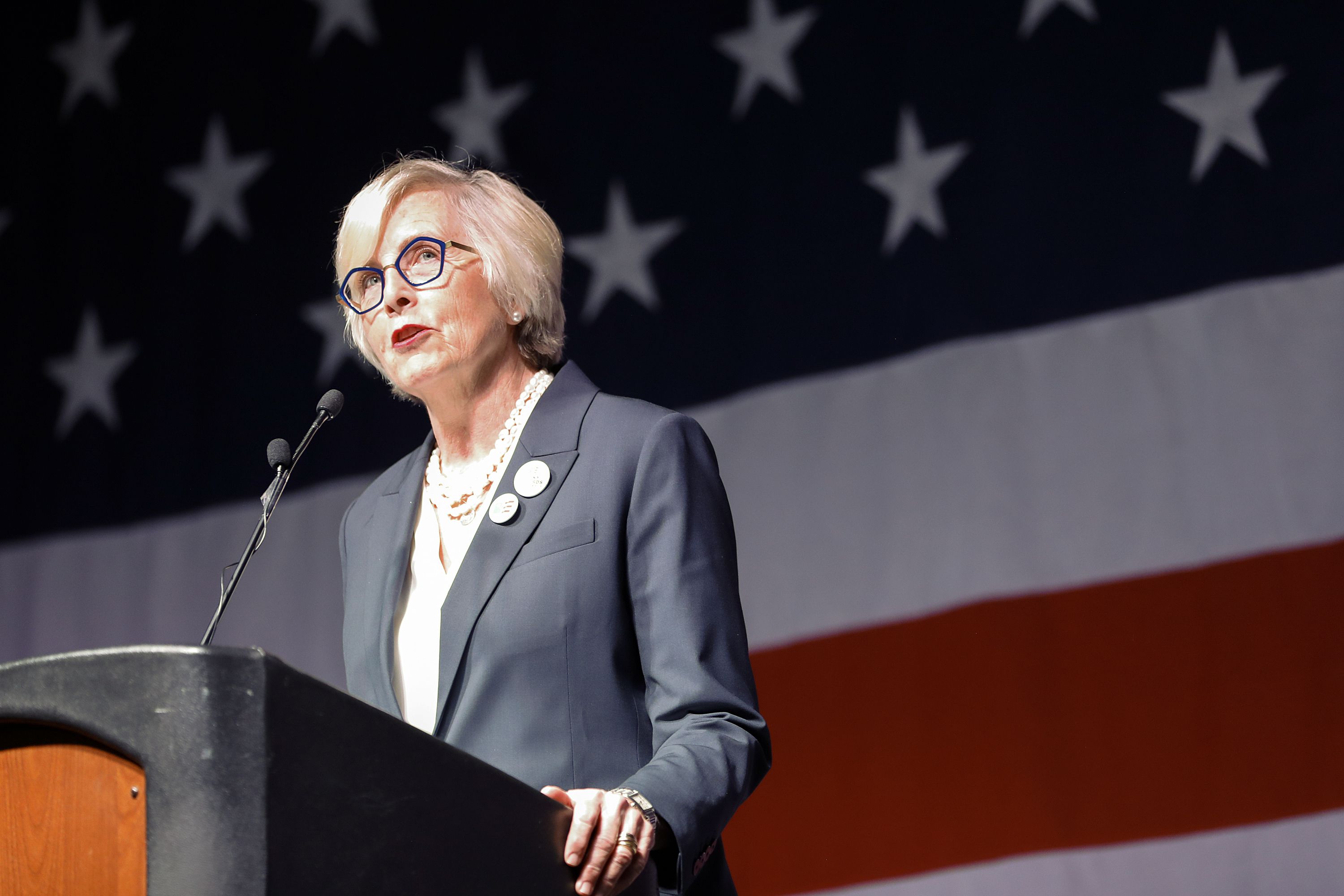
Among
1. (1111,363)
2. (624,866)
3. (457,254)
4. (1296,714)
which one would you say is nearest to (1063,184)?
(1111,363)

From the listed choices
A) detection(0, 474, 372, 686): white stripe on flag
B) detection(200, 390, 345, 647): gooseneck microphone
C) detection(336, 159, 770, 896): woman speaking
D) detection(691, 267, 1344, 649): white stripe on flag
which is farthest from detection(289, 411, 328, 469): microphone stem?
detection(0, 474, 372, 686): white stripe on flag

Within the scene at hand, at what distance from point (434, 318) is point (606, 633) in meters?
0.48

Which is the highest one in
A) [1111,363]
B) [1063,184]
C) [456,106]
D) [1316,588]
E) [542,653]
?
[456,106]

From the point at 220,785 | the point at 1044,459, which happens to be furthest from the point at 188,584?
the point at 220,785

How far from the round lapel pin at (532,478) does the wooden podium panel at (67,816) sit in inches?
25.8

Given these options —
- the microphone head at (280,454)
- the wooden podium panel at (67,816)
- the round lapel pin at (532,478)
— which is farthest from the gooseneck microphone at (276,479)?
the wooden podium panel at (67,816)

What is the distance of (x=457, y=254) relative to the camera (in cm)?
172

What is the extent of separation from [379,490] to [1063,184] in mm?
1779

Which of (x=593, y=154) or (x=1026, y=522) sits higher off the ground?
(x=593, y=154)

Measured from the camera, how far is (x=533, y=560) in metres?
1.44

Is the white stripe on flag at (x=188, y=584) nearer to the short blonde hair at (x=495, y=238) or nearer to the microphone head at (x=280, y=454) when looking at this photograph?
the short blonde hair at (x=495, y=238)

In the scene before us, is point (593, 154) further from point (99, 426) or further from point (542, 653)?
point (542, 653)

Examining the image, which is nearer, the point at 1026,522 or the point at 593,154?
the point at 1026,522

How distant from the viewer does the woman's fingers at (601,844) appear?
3.43 feet
